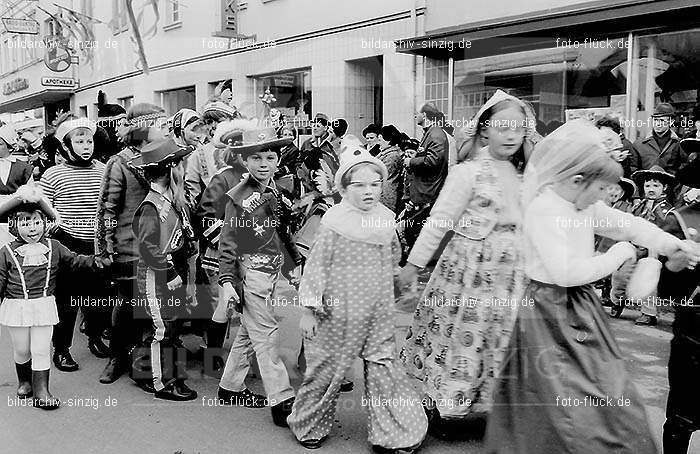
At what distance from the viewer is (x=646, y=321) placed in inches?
277

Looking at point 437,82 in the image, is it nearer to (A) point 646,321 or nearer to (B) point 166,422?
(A) point 646,321

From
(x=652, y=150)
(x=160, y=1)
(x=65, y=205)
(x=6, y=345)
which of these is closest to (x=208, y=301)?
(x=65, y=205)

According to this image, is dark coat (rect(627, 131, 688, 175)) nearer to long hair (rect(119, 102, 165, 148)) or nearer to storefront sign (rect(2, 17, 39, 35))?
long hair (rect(119, 102, 165, 148))

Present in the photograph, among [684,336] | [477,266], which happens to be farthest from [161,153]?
[684,336]

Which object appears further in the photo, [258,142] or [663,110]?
[663,110]

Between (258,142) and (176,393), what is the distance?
1.79m

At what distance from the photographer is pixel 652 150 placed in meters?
8.34

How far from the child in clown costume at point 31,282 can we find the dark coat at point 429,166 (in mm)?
4615

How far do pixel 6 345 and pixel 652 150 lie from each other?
697 centimetres

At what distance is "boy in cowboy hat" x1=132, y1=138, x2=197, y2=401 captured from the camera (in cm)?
501

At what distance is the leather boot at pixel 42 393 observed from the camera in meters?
4.80

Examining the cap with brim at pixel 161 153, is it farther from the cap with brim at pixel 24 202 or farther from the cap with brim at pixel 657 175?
the cap with brim at pixel 657 175

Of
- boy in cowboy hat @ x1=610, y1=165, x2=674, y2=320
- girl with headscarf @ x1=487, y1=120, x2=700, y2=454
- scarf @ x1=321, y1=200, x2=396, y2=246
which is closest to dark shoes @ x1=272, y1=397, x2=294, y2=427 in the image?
scarf @ x1=321, y1=200, x2=396, y2=246

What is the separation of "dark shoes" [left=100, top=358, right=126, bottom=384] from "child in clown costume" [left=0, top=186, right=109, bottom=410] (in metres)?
0.56
